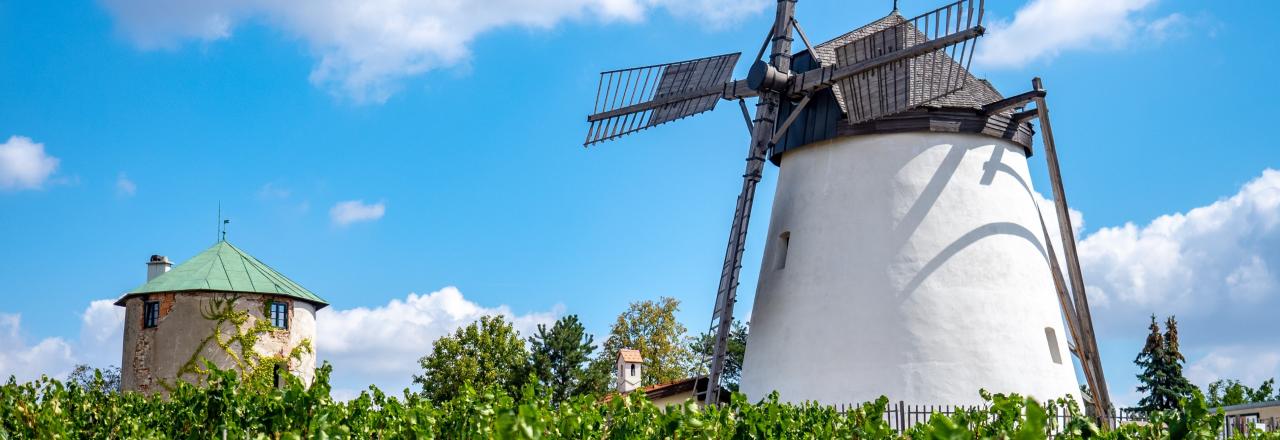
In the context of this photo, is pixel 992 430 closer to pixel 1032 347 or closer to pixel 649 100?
pixel 1032 347

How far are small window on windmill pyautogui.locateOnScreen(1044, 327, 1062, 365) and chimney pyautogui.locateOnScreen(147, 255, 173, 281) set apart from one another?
2545 cm

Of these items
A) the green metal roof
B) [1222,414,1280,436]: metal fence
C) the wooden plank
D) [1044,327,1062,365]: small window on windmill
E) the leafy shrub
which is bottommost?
the leafy shrub

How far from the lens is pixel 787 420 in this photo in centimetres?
824

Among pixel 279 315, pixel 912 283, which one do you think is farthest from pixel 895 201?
pixel 279 315

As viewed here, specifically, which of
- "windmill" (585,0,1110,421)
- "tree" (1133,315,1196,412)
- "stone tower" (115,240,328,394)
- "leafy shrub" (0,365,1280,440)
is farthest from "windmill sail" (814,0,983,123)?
"tree" (1133,315,1196,412)

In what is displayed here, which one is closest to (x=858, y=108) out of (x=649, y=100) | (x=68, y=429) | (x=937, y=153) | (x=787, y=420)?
(x=937, y=153)

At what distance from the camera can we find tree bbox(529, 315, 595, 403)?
123 feet

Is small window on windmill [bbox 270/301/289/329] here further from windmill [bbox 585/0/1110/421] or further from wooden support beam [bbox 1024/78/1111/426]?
wooden support beam [bbox 1024/78/1111/426]

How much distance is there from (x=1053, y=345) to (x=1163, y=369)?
2818cm

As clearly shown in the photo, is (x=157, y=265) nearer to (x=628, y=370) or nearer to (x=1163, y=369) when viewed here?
(x=628, y=370)

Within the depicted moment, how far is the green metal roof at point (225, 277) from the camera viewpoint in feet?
106

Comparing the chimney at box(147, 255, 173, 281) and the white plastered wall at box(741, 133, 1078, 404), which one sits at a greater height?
the chimney at box(147, 255, 173, 281)

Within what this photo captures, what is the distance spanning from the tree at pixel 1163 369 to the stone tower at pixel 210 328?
92.5 ft

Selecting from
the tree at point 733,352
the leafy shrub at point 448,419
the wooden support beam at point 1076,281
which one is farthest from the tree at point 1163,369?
the leafy shrub at point 448,419
